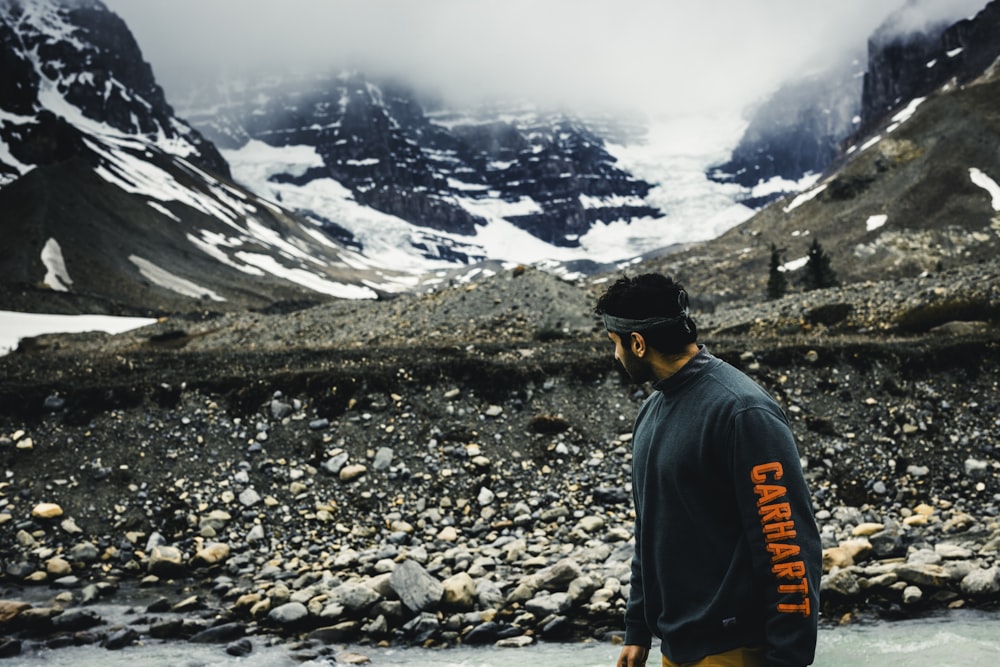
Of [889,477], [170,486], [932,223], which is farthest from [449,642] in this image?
[932,223]

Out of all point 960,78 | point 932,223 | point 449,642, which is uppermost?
point 960,78

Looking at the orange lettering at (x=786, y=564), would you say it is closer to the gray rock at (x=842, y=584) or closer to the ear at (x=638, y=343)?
the ear at (x=638, y=343)

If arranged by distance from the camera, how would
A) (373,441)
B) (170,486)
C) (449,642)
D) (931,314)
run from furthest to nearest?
(931,314) → (373,441) → (170,486) → (449,642)

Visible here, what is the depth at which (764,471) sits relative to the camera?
10.2 ft

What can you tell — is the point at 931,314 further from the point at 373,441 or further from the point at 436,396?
the point at 373,441

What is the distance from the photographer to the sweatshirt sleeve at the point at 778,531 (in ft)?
9.88

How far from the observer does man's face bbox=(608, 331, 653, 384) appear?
3.75 m

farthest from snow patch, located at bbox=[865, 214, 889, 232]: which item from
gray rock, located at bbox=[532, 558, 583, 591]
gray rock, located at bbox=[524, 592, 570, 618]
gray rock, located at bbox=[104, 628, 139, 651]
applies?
gray rock, located at bbox=[104, 628, 139, 651]

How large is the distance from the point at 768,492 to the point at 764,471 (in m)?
0.09

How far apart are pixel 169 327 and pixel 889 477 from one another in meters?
41.9

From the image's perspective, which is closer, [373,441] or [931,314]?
[373,441]

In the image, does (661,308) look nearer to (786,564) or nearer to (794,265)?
(786,564)

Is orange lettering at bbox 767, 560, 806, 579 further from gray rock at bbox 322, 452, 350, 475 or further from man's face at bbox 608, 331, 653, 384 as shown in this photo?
gray rock at bbox 322, 452, 350, 475

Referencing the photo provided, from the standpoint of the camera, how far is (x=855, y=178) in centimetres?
9025
